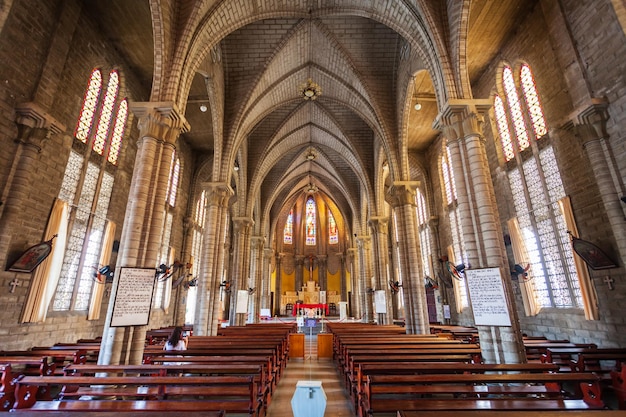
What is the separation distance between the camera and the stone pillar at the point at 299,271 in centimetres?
3834

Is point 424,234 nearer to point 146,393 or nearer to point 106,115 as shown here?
point 106,115

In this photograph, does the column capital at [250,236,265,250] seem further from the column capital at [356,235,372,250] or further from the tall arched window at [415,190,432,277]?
the tall arched window at [415,190,432,277]

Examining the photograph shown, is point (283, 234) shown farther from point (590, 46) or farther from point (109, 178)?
point (590, 46)

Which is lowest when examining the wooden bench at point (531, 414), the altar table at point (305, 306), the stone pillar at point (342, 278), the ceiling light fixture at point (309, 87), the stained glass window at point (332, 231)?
the wooden bench at point (531, 414)

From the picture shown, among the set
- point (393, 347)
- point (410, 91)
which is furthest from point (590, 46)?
point (393, 347)

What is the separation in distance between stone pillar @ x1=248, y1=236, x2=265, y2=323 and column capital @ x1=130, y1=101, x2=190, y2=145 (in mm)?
16934

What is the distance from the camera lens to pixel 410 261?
42.4 ft

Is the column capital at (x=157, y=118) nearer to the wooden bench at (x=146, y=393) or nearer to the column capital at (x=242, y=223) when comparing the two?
the wooden bench at (x=146, y=393)

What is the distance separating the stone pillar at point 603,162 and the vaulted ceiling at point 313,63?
369 cm

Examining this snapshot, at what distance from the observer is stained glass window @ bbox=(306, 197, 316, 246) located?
40.6m

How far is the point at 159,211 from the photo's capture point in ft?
25.0

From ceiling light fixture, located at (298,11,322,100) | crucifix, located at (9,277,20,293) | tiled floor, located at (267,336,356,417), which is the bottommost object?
tiled floor, located at (267,336,356,417)

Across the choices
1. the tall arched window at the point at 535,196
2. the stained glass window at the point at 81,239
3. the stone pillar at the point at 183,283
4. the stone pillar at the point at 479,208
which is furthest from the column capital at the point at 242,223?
the tall arched window at the point at 535,196

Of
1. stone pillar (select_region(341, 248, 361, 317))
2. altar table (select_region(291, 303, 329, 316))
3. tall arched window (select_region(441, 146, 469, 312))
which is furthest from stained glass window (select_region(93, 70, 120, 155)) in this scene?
stone pillar (select_region(341, 248, 361, 317))
